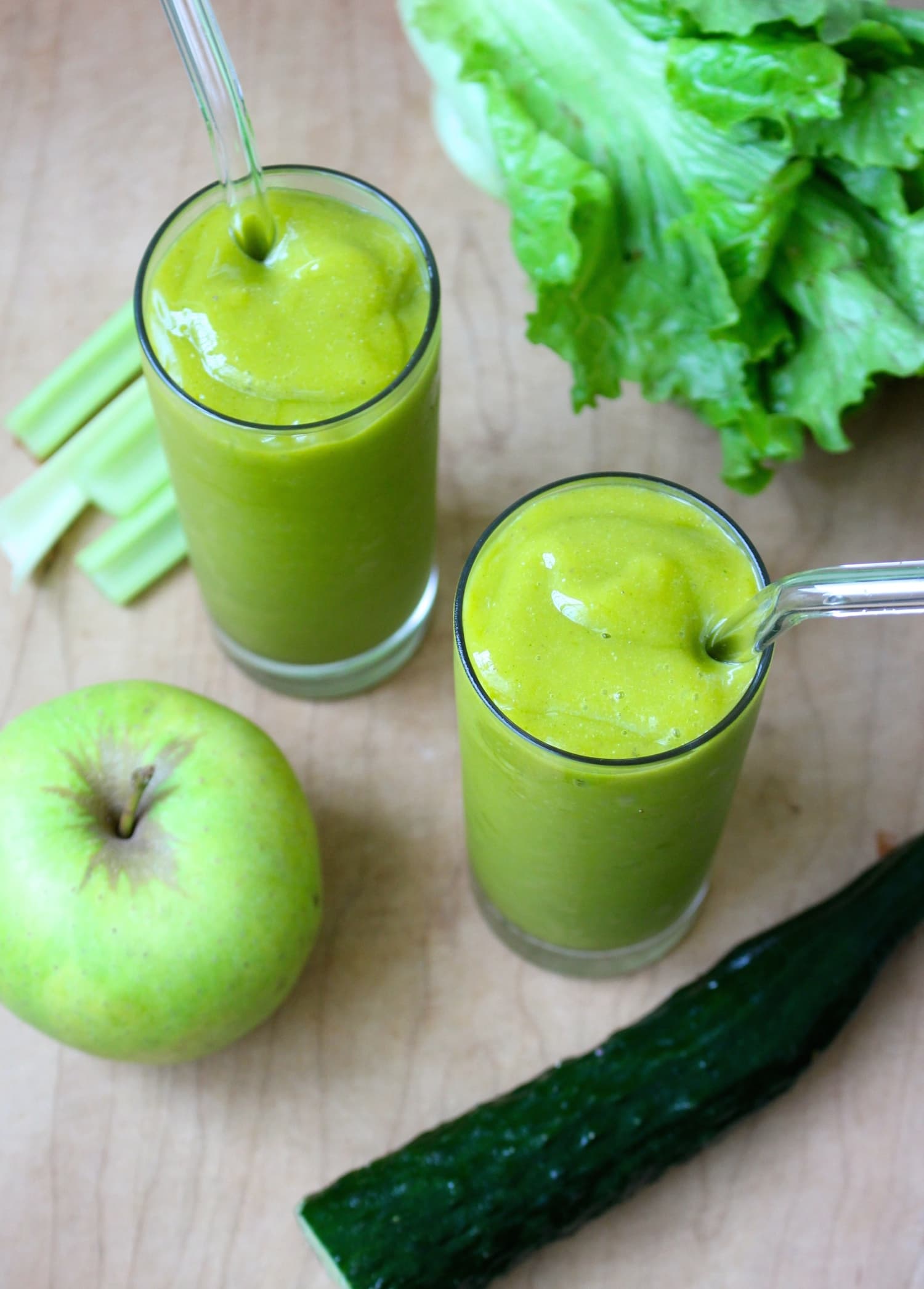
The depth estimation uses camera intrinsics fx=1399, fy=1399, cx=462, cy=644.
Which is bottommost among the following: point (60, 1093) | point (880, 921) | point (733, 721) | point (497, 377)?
point (880, 921)

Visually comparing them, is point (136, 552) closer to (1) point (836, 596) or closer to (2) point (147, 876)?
(2) point (147, 876)

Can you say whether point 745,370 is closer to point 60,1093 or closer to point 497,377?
point 497,377

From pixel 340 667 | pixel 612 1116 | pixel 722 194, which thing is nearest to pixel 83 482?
pixel 340 667

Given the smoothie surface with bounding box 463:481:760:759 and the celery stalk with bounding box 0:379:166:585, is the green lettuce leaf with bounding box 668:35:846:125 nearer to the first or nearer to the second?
the smoothie surface with bounding box 463:481:760:759

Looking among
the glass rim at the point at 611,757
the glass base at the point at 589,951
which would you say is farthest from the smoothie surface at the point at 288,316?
the glass base at the point at 589,951

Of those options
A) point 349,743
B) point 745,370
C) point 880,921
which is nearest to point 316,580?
point 349,743

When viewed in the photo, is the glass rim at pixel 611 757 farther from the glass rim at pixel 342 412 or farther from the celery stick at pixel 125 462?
the celery stick at pixel 125 462

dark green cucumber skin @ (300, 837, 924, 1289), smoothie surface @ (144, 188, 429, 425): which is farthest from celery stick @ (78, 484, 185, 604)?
dark green cucumber skin @ (300, 837, 924, 1289)
